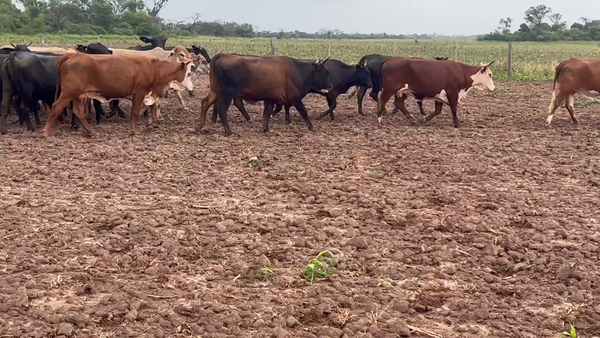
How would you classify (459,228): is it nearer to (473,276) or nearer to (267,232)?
(473,276)

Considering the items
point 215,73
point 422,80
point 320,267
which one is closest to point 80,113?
point 215,73

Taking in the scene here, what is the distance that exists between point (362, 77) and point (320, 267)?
9.13 meters

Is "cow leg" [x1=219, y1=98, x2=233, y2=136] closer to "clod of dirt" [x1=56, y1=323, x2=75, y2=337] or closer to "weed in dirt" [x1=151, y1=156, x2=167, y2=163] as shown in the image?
"weed in dirt" [x1=151, y1=156, x2=167, y2=163]

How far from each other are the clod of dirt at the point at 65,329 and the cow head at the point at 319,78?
8589 mm

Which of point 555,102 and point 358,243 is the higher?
point 555,102

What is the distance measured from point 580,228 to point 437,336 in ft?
9.15

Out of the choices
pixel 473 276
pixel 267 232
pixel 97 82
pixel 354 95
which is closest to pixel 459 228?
pixel 473 276

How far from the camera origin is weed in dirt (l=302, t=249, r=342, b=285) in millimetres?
4922

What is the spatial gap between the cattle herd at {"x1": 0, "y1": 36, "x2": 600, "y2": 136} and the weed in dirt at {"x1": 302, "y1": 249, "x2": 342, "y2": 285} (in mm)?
6202

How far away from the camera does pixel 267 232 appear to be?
5.96 metres

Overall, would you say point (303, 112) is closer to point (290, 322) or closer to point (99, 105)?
point (99, 105)

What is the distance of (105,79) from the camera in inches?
418

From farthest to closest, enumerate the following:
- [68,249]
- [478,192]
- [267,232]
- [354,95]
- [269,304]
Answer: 1. [354,95]
2. [478,192]
3. [267,232]
4. [68,249]
5. [269,304]

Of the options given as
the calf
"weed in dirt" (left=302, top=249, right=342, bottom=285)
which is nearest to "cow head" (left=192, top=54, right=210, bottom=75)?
the calf
